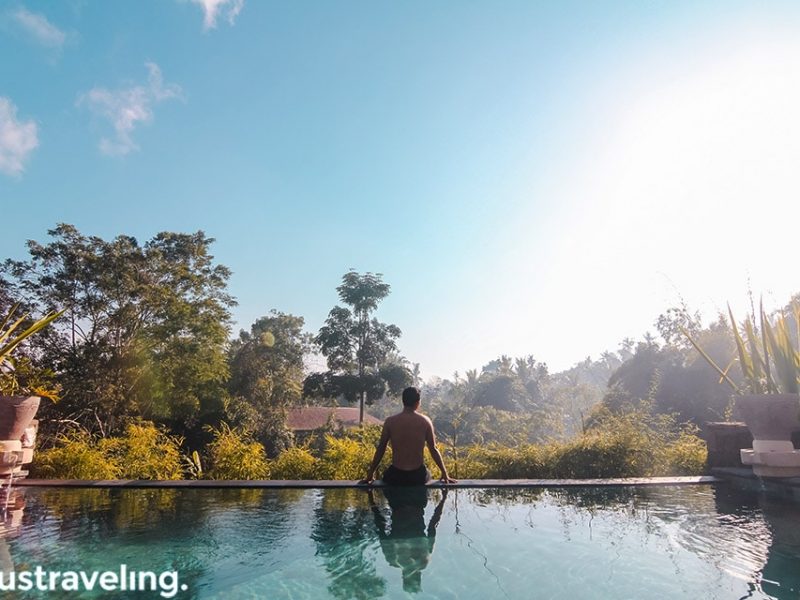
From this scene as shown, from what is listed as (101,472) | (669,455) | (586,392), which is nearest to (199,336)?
(101,472)

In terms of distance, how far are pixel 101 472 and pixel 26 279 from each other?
1994cm

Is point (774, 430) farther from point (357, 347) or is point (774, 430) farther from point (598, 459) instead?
point (357, 347)

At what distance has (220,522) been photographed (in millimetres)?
4750

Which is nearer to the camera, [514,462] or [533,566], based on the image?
[533,566]

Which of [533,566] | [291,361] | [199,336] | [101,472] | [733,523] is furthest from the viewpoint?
[291,361]

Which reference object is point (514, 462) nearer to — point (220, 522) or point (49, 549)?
point (220, 522)

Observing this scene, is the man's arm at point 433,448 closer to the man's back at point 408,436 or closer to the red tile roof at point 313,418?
the man's back at point 408,436

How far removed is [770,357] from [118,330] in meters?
25.4

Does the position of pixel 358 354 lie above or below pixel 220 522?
above

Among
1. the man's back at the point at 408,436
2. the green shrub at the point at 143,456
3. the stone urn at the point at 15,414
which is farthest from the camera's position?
the green shrub at the point at 143,456

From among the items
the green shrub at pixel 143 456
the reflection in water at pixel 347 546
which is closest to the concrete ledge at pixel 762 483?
the reflection in water at pixel 347 546

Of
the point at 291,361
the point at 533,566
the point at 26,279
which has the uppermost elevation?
the point at 26,279

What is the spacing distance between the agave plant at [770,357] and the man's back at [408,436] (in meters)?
Result: 3.54

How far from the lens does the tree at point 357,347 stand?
34500mm
